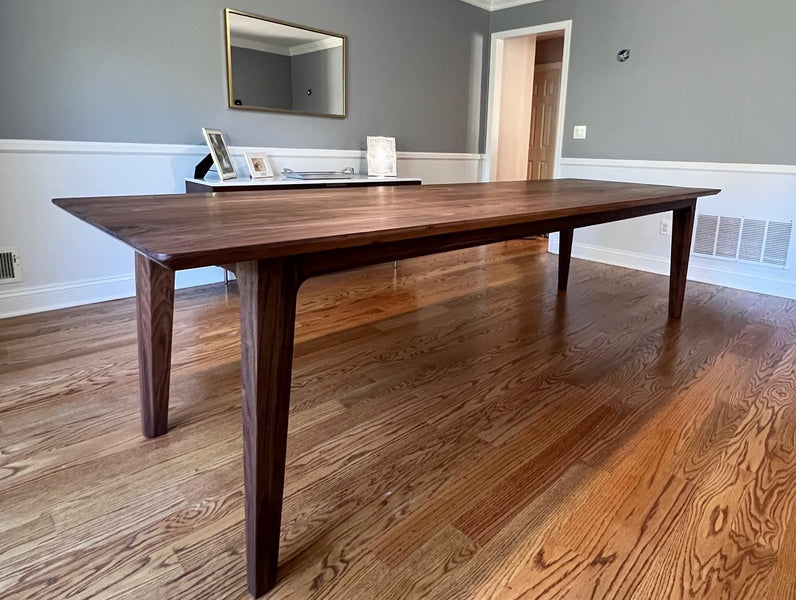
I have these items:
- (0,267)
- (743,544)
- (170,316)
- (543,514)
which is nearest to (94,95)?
(0,267)

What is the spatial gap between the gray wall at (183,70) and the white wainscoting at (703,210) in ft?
4.69

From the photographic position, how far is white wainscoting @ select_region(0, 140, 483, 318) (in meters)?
2.45

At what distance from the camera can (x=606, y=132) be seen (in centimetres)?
378

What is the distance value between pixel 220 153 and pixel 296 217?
2.00 meters

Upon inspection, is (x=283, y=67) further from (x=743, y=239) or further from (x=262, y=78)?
(x=743, y=239)

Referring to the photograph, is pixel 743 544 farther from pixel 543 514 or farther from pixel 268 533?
pixel 268 533

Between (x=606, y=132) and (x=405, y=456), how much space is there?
3.24 metres

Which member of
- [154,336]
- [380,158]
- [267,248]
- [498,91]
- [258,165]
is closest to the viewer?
[267,248]

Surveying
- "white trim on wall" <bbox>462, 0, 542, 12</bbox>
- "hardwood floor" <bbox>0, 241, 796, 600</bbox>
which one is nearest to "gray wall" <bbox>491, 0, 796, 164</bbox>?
"white trim on wall" <bbox>462, 0, 542, 12</bbox>

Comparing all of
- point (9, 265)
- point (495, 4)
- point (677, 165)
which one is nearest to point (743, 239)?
point (677, 165)

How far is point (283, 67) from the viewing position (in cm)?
325

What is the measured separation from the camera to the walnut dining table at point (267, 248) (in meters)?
0.85

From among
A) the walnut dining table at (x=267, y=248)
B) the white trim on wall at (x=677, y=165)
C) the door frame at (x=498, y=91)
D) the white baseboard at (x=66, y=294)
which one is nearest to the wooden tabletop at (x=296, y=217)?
the walnut dining table at (x=267, y=248)

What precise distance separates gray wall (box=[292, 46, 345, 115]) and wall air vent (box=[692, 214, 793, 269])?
2611 millimetres
